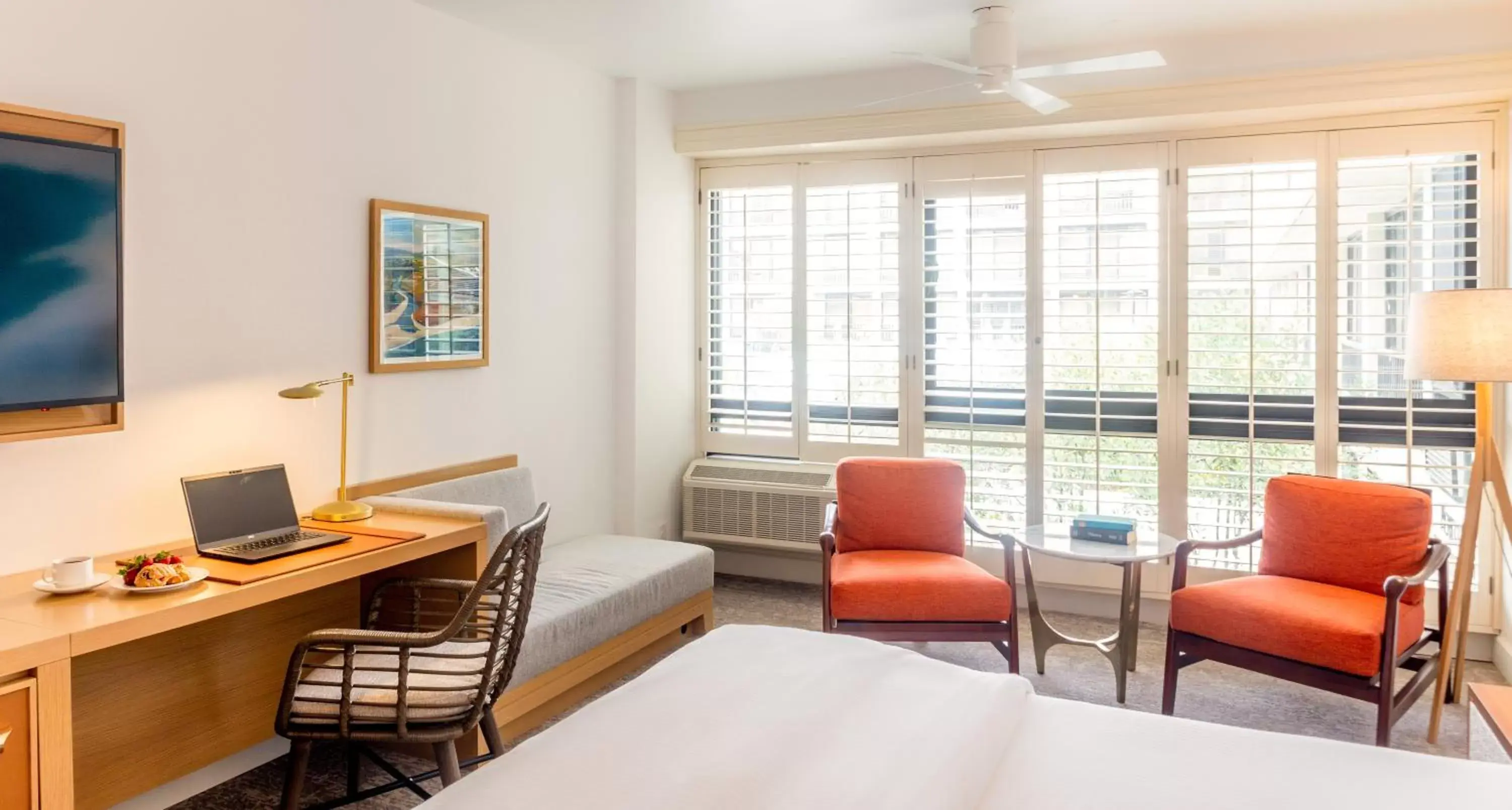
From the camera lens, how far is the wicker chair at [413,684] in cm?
238

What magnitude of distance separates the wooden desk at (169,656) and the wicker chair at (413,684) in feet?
0.88

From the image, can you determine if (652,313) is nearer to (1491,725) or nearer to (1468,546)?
(1468,546)

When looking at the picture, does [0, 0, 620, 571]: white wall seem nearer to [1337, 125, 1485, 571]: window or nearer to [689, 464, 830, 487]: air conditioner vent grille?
[689, 464, 830, 487]: air conditioner vent grille

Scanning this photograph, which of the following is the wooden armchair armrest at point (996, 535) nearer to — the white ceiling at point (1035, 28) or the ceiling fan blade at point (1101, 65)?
the ceiling fan blade at point (1101, 65)

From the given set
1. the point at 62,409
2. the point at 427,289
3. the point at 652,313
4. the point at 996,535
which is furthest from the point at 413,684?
the point at 652,313

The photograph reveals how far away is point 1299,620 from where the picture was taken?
3.12m

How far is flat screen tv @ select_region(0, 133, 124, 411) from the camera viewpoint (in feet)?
7.66

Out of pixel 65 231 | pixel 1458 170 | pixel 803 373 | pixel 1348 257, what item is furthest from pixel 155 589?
pixel 1458 170

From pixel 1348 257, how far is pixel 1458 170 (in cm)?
52

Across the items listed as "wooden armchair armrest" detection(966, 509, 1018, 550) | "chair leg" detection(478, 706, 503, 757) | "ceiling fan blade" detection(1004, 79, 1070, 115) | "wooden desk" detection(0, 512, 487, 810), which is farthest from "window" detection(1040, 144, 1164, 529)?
"chair leg" detection(478, 706, 503, 757)

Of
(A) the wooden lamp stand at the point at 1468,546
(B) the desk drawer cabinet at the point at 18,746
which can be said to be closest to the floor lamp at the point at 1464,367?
(A) the wooden lamp stand at the point at 1468,546

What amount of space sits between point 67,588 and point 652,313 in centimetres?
313

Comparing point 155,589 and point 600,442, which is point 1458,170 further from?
point 155,589

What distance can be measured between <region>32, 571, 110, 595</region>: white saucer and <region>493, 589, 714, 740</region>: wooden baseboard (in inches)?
46.5
